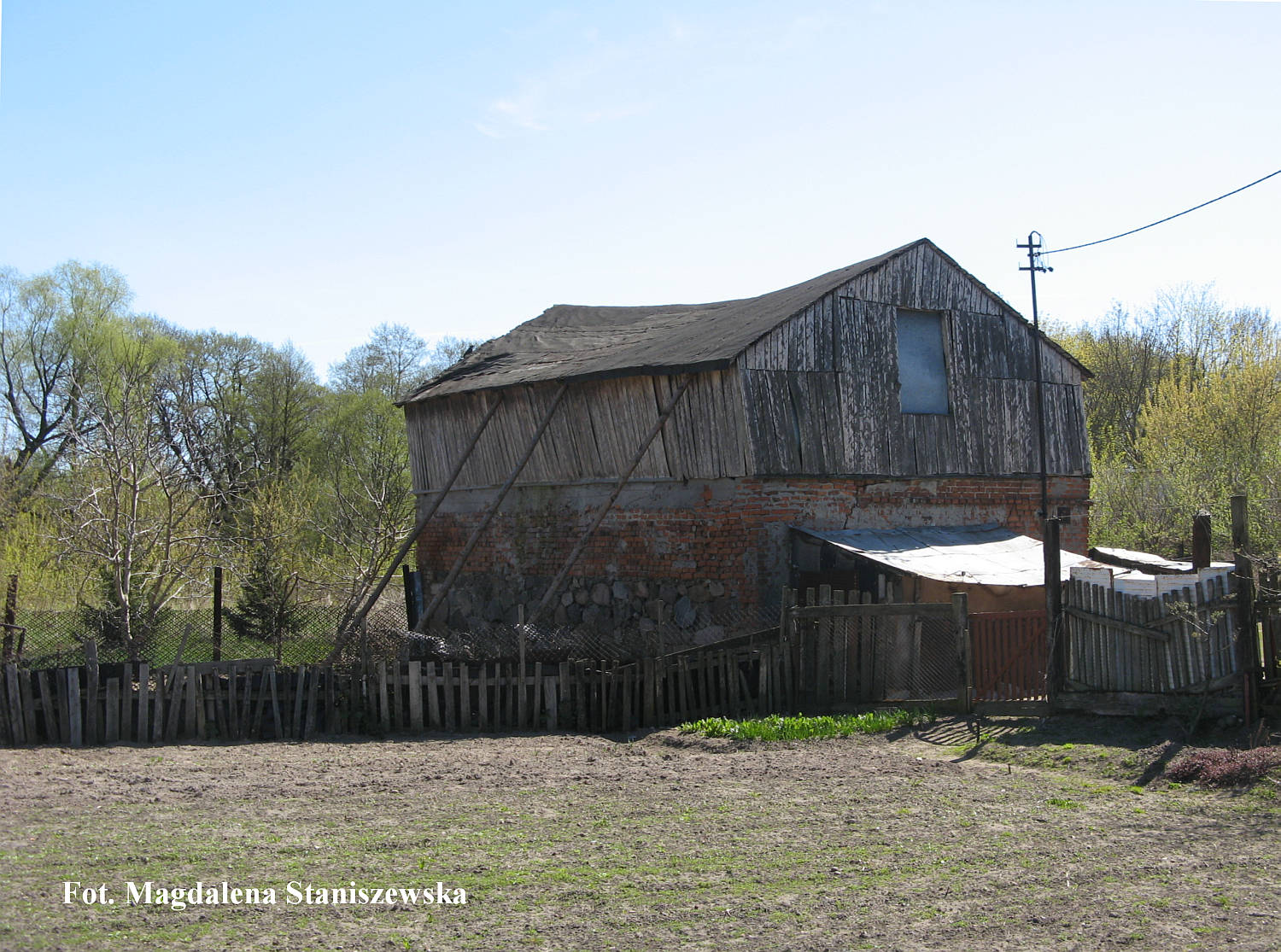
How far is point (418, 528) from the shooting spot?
20.9 meters

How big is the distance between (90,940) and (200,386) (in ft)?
130

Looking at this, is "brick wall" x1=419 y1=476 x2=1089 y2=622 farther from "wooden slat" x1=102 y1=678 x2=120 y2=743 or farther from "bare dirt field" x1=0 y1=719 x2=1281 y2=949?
"wooden slat" x1=102 y1=678 x2=120 y2=743

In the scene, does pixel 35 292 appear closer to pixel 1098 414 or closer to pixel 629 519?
pixel 629 519

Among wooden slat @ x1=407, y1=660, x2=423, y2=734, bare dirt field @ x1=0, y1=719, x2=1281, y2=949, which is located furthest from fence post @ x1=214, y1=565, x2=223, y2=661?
bare dirt field @ x1=0, y1=719, x2=1281, y2=949

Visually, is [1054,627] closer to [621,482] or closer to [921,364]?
[621,482]

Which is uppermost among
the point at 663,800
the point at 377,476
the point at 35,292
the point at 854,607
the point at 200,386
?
the point at 35,292

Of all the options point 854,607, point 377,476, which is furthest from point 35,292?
point 854,607

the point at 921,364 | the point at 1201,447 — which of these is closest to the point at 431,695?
the point at 921,364

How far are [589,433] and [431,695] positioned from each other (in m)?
6.84

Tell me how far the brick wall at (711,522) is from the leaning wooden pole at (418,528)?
0.70 m

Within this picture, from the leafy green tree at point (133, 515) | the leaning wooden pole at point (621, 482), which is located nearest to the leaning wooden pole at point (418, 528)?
the leafy green tree at point (133, 515)

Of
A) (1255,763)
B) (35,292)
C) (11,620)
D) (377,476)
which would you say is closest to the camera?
(1255,763)

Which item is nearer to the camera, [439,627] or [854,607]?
[854,607]

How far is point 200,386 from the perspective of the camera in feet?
140
